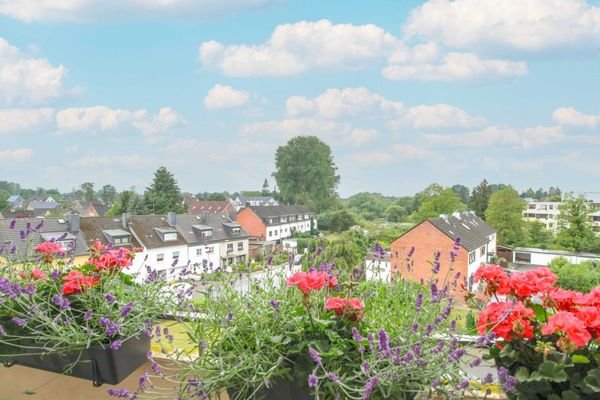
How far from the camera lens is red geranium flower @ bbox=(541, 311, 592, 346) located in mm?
725

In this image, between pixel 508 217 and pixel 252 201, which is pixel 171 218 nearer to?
pixel 508 217

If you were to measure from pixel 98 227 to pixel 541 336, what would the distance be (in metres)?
16.3

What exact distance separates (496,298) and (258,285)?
659mm

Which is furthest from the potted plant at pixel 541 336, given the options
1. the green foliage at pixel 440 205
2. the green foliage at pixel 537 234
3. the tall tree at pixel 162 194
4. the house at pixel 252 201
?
the house at pixel 252 201

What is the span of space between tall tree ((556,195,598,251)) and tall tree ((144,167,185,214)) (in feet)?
73.2

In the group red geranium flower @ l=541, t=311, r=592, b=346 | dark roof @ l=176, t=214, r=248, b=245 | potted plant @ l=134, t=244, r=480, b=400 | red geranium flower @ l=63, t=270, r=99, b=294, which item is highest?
red geranium flower @ l=541, t=311, r=592, b=346

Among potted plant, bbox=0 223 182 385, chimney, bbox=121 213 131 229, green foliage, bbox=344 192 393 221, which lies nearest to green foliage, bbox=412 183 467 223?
green foliage, bbox=344 192 393 221

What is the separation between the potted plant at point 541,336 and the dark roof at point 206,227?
16682 millimetres

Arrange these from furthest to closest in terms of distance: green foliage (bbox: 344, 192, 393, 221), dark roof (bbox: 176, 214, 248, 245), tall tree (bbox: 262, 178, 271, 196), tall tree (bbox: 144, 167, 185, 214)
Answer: tall tree (bbox: 262, 178, 271, 196)
green foliage (bbox: 344, 192, 393, 221)
tall tree (bbox: 144, 167, 185, 214)
dark roof (bbox: 176, 214, 248, 245)

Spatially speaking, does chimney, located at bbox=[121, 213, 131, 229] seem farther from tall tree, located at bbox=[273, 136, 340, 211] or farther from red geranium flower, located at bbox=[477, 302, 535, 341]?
tall tree, located at bbox=[273, 136, 340, 211]

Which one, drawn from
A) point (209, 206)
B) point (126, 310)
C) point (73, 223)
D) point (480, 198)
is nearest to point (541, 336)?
point (126, 310)

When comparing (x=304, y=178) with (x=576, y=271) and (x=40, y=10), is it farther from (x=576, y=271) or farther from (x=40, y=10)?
(x=40, y=10)

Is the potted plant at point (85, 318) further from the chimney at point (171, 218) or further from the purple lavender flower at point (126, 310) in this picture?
the chimney at point (171, 218)

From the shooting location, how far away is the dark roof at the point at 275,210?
88.4ft
